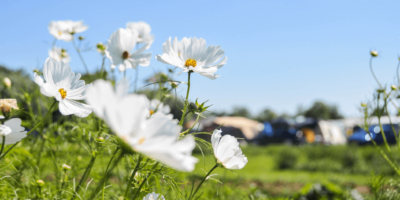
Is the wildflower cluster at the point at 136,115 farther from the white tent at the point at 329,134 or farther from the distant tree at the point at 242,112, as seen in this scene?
the distant tree at the point at 242,112

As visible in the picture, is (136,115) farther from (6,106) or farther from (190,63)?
(6,106)

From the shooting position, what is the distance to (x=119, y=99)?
0.29 metres

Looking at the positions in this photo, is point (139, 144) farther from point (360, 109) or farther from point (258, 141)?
point (258, 141)

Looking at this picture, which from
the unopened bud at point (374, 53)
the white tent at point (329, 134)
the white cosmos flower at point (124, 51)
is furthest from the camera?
the white tent at point (329, 134)

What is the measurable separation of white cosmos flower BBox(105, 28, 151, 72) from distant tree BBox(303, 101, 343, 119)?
109ft

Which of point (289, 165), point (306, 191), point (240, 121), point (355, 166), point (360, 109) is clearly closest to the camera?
point (360, 109)

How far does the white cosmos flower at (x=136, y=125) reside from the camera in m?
0.27

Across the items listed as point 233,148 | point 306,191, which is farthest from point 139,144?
point 306,191

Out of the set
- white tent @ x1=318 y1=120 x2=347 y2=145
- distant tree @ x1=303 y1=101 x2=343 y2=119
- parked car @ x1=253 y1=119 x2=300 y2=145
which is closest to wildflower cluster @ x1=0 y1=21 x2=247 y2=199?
parked car @ x1=253 y1=119 x2=300 y2=145

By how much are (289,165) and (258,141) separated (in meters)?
7.68

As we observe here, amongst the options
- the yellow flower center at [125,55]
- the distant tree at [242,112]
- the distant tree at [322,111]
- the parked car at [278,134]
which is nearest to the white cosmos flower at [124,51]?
the yellow flower center at [125,55]

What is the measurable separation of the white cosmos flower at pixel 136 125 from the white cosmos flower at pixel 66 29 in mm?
1305

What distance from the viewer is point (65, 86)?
57 centimetres

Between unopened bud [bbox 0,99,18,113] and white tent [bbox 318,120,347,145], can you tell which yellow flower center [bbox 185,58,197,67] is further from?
white tent [bbox 318,120,347,145]
